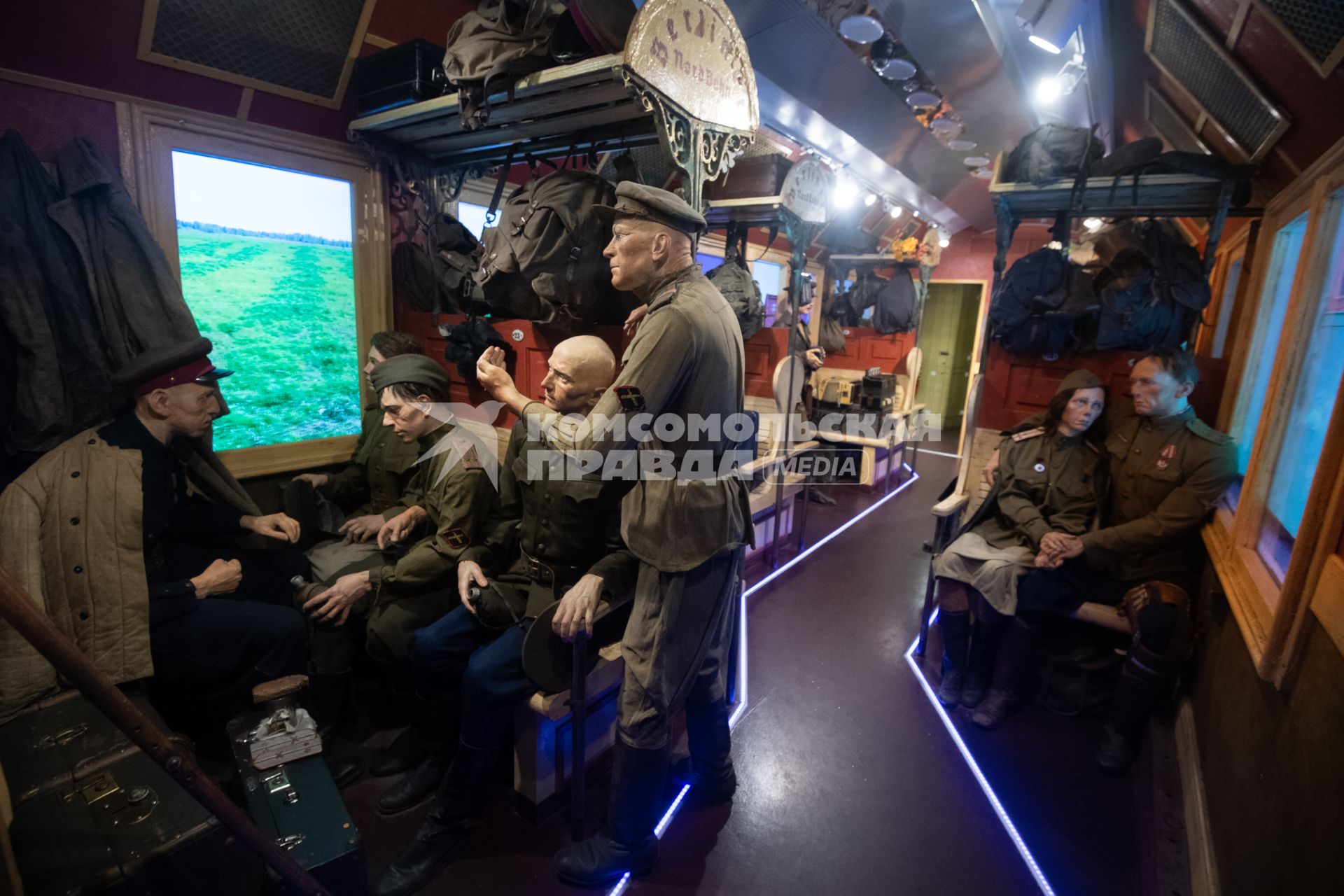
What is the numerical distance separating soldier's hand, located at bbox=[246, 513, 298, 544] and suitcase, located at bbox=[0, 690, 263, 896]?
2.79 ft

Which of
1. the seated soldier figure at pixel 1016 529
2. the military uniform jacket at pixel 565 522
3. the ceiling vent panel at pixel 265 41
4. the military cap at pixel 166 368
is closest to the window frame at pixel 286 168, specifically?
the ceiling vent panel at pixel 265 41

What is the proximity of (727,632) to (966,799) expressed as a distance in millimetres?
1143

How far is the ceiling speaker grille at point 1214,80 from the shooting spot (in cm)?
231

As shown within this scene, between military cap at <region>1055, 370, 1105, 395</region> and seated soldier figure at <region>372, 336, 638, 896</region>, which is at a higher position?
military cap at <region>1055, 370, 1105, 395</region>

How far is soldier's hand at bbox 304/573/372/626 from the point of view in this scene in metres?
2.18

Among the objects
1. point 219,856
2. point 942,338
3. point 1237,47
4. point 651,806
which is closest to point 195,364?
point 219,856

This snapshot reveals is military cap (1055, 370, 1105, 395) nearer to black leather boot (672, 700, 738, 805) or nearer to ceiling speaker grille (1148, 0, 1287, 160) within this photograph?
ceiling speaker grille (1148, 0, 1287, 160)

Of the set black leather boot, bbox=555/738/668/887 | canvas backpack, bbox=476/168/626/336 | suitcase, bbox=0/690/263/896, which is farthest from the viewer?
canvas backpack, bbox=476/168/626/336

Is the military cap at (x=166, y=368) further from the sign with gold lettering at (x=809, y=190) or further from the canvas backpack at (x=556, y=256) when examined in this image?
the sign with gold lettering at (x=809, y=190)

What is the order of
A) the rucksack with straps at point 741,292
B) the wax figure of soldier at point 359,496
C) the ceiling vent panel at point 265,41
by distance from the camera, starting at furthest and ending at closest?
1. the rucksack with straps at point 741,292
2. the wax figure of soldier at point 359,496
3. the ceiling vent panel at point 265,41

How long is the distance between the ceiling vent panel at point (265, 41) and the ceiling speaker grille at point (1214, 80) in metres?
3.65

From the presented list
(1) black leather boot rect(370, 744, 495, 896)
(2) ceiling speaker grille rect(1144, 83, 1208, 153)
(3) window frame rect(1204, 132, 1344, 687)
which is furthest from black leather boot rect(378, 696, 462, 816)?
(2) ceiling speaker grille rect(1144, 83, 1208, 153)

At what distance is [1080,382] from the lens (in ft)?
8.93

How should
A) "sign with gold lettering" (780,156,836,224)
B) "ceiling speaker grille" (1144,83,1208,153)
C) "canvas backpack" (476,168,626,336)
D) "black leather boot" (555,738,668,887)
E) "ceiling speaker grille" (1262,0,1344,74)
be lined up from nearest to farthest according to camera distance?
"ceiling speaker grille" (1262,0,1344,74) → "black leather boot" (555,738,668,887) → "canvas backpack" (476,168,626,336) → "ceiling speaker grille" (1144,83,1208,153) → "sign with gold lettering" (780,156,836,224)
